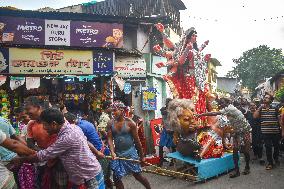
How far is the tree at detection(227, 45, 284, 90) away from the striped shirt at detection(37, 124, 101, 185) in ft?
156

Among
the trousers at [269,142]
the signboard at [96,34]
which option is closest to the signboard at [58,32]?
the signboard at [96,34]

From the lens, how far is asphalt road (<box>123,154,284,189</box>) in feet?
24.8

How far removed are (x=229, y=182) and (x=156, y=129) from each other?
3503 mm

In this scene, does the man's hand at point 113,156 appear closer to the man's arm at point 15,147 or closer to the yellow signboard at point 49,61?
the man's arm at point 15,147

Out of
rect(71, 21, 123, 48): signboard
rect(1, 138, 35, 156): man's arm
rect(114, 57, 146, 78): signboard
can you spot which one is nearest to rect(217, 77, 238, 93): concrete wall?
rect(71, 21, 123, 48): signboard

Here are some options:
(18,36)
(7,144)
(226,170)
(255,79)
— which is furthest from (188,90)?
(255,79)

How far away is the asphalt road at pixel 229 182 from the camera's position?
7.55 metres

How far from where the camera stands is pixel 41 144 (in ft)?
15.5

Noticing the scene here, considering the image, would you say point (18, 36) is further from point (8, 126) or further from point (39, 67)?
point (8, 126)

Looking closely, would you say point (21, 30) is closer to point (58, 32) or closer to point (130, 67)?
point (58, 32)

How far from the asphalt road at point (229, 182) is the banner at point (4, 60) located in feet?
20.9

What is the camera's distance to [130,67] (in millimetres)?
14039

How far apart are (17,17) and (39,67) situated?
2763 millimetres

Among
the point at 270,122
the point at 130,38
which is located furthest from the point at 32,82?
the point at 270,122
